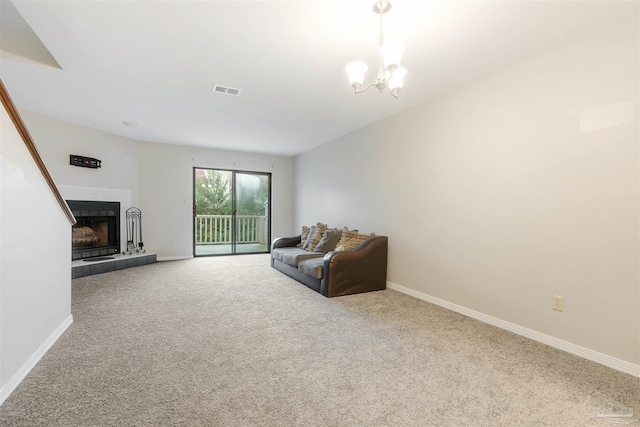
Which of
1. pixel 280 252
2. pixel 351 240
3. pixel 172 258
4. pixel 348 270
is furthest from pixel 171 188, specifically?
pixel 348 270

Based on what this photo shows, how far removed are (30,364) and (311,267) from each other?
2659 millimetres

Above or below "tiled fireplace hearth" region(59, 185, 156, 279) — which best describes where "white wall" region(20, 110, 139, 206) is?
above

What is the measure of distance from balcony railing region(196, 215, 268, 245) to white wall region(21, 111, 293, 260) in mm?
405

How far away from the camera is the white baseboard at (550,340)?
2.03 m

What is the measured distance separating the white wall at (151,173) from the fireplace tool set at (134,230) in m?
0.09

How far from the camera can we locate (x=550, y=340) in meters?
2.41

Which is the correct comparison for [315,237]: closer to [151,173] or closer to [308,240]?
[308,240]

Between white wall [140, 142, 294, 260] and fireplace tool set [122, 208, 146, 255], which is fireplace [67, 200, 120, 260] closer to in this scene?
fireplace tool set [122, 208, 146, 255]

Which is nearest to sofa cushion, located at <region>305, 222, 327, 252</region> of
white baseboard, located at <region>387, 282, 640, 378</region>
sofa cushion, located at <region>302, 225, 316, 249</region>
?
sofa cushion, located at <region>302, 225, 316, 249</region>

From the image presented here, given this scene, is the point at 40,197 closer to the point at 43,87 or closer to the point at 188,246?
the point at 43,87

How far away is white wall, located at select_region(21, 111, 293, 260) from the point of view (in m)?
4.74

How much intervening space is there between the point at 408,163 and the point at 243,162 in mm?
4226

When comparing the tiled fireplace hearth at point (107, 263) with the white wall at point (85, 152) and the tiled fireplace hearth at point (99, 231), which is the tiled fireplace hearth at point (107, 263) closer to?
the tiled fireplace hearth at point (99, 231)

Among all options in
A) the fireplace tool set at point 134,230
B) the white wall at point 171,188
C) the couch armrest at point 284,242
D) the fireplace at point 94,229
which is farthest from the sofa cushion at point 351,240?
the fireplace at point 94,229
